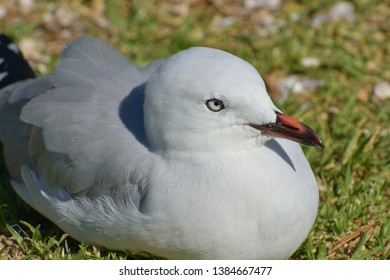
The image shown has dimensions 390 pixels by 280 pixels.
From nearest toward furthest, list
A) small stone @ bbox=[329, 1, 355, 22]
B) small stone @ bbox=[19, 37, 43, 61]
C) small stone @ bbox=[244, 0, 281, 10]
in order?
small stone @ bbox=[19, 37, 43, 61] → small stone @ bbox=[329, 1, 355, 22] → small stone @ bbox=[244, 0, 281, 10]

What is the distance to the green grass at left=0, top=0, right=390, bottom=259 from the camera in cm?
455

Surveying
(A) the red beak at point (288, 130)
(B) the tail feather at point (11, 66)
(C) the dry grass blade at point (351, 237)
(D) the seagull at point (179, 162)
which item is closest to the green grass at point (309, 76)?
(C) the dry grass blade at point (351, 237)

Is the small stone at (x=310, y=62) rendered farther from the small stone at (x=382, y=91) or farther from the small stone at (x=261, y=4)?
the small stone at (x=261, y=4)

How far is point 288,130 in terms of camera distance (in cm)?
384

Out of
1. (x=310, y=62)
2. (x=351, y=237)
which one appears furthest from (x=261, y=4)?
(x=351, y=237)

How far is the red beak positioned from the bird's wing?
24.8 inches

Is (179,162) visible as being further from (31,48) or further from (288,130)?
(31,48)

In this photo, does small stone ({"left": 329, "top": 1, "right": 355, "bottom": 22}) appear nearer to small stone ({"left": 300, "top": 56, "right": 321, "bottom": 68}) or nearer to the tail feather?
small stone ({"left": 300, "top": 56, "right": 321, "bottom": 68})

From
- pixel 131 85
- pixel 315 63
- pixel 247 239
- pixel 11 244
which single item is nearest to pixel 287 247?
pixel 247 239

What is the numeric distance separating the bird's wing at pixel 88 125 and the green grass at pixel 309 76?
0.41 meters

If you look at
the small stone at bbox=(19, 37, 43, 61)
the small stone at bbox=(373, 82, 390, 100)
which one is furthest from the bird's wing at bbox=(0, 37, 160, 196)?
the small stone at bbox=(373, 82, 390, 100)

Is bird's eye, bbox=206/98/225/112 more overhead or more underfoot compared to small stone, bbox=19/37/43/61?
more overhead

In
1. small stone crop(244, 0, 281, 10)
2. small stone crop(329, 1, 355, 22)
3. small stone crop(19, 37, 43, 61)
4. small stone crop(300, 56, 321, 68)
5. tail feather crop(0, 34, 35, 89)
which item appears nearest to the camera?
tail feather crop(0, 34, 35, 89)

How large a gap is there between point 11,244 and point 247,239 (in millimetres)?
1424
